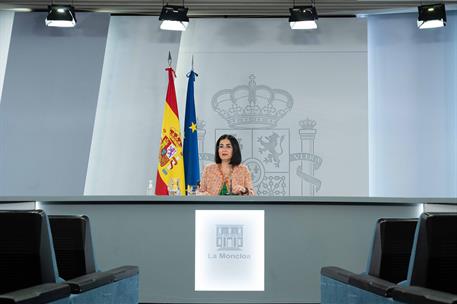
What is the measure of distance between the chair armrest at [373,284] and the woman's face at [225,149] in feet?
11.1

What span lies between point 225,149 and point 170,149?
4.39 ft

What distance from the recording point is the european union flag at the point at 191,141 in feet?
22.9

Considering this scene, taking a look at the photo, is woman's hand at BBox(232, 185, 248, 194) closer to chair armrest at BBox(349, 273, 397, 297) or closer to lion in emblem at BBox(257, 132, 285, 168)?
lion in emblem at BBox(257, 132, 285, 168)

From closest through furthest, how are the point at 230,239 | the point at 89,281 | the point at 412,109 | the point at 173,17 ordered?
the point at 89,281
the point at 230,239
the point at 173,17
the point at 412,109

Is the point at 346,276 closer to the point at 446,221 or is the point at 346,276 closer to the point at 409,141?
the point at 446,221

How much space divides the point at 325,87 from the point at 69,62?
2964 mm

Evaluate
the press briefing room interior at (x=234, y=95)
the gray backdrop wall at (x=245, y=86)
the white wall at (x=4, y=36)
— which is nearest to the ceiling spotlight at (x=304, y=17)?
the press briefing room interior at (x=234, y=95)

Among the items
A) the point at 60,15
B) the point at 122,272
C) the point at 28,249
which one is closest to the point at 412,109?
the point at 60,15

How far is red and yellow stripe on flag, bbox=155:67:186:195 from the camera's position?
270 inches

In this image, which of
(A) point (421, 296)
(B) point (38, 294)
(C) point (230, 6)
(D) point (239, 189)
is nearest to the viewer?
(A) point (421, 296)

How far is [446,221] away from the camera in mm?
1770

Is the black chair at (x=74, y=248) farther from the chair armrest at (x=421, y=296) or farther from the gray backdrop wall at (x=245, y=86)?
the gray backdrop wall at (x=245, y=86)

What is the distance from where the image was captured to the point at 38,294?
177 centimetres

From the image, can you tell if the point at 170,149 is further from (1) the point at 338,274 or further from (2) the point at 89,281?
(2) the point at 89,281
